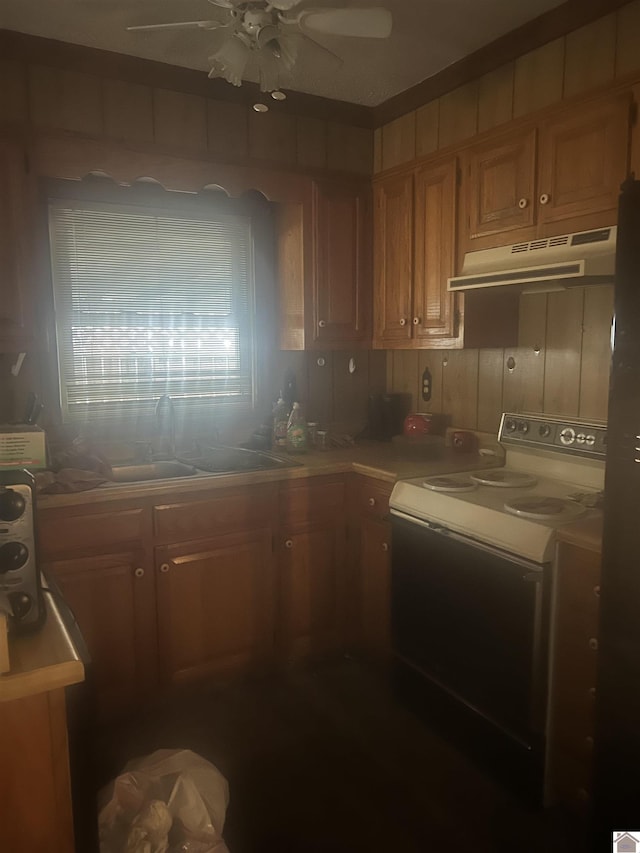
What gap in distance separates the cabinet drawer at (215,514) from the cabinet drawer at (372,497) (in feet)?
1.27

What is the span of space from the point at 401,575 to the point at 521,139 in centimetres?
167

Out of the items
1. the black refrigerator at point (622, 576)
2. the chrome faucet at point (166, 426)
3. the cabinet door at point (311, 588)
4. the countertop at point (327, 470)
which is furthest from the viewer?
the chrome faucet at point (166, 426)

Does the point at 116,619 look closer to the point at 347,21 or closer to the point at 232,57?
the point at 232,57

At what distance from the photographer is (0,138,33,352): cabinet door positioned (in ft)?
7.79

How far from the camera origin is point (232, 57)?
1906 mm

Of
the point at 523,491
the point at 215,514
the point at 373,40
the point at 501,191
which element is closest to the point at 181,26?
the point at 373,40

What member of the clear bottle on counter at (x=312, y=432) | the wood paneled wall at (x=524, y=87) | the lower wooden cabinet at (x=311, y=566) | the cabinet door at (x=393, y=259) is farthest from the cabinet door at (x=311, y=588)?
the wood paneled wall at (x=524, y=87)

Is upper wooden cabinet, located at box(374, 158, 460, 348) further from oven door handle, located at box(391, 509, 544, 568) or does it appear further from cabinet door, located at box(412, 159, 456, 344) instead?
oven door handle, located at box(391, 509, 544, 568)

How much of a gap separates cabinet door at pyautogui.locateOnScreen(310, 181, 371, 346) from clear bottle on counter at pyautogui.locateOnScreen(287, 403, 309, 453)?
14.6 inches

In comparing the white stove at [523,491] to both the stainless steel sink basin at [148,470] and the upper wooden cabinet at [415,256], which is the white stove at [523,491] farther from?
the stainless steel sink basin at [148,470]

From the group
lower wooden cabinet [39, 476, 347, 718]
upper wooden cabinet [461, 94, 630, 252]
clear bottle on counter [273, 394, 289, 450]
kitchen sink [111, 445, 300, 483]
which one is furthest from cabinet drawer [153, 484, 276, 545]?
upper wooden cabinet [461, 94, 630, 252]

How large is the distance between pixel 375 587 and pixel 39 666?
184 centimetres

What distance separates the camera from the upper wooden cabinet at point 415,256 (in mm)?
2721

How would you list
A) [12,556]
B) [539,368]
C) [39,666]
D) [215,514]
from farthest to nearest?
[539,368] → [215,514] → [12,556] → [39,666]
